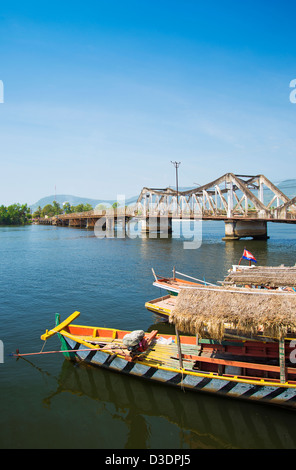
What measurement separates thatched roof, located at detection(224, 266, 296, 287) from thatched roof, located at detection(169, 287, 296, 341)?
6293 millimetres

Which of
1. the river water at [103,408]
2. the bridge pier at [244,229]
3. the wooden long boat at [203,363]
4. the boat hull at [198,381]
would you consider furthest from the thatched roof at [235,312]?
the bridge pier at [244,229]

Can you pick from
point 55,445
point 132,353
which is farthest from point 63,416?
point 132,353

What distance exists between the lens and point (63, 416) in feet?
36.6

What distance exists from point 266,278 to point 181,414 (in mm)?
9568

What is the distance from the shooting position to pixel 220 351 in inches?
498

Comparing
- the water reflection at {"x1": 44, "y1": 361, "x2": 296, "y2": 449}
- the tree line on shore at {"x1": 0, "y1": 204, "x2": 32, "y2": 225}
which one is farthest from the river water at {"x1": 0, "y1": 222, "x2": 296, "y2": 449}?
the tree line on shore at {"x1": 0, "y1": 204, "x2": 32, "y2": 225}

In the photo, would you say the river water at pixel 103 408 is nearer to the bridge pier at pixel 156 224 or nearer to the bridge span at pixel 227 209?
the bridge span at pixel 227 209

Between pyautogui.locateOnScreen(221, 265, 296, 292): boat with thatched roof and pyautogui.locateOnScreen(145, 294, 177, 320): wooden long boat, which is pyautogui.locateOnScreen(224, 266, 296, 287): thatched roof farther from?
pyautogui.locateOnScreen(145, 294, 177, 320): wooden long boat

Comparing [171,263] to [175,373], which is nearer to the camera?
[175,373]

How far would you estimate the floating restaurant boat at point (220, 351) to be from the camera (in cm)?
1073

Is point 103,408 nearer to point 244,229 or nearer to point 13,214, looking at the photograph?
point 244,229

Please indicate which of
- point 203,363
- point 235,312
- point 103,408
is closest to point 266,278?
point 203,363
